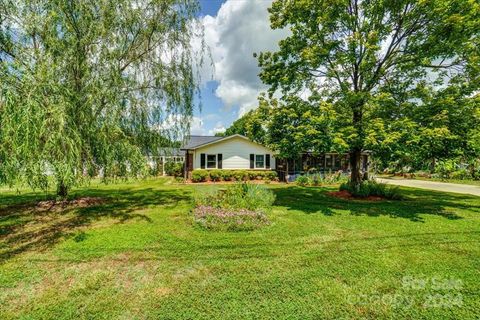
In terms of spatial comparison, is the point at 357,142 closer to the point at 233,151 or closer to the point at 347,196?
the point at 347,196

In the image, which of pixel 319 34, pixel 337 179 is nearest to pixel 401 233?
pixel 319 34

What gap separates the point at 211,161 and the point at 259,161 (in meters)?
4.41

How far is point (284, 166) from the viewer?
22078 mm

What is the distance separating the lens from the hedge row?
20.3 m

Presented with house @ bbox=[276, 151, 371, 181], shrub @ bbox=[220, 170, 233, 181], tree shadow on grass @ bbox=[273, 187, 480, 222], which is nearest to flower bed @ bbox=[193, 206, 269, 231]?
tree shadow on grass @ bbox=[273, 187, 480, 222]

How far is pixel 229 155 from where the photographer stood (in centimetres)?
2197

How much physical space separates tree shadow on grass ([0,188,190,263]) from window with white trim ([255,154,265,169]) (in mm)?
12086

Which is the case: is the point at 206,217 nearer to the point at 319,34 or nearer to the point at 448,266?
the point at 448,266

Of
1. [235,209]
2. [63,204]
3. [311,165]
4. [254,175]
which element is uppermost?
[311,165]

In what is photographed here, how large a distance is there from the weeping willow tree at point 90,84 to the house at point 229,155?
39.1ft

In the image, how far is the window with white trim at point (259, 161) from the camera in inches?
890

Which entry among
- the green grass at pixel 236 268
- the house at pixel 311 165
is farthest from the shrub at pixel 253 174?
the green grass at pixel 236 268

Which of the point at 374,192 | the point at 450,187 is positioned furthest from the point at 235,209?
the point at 450,187

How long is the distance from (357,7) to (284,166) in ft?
43.8
